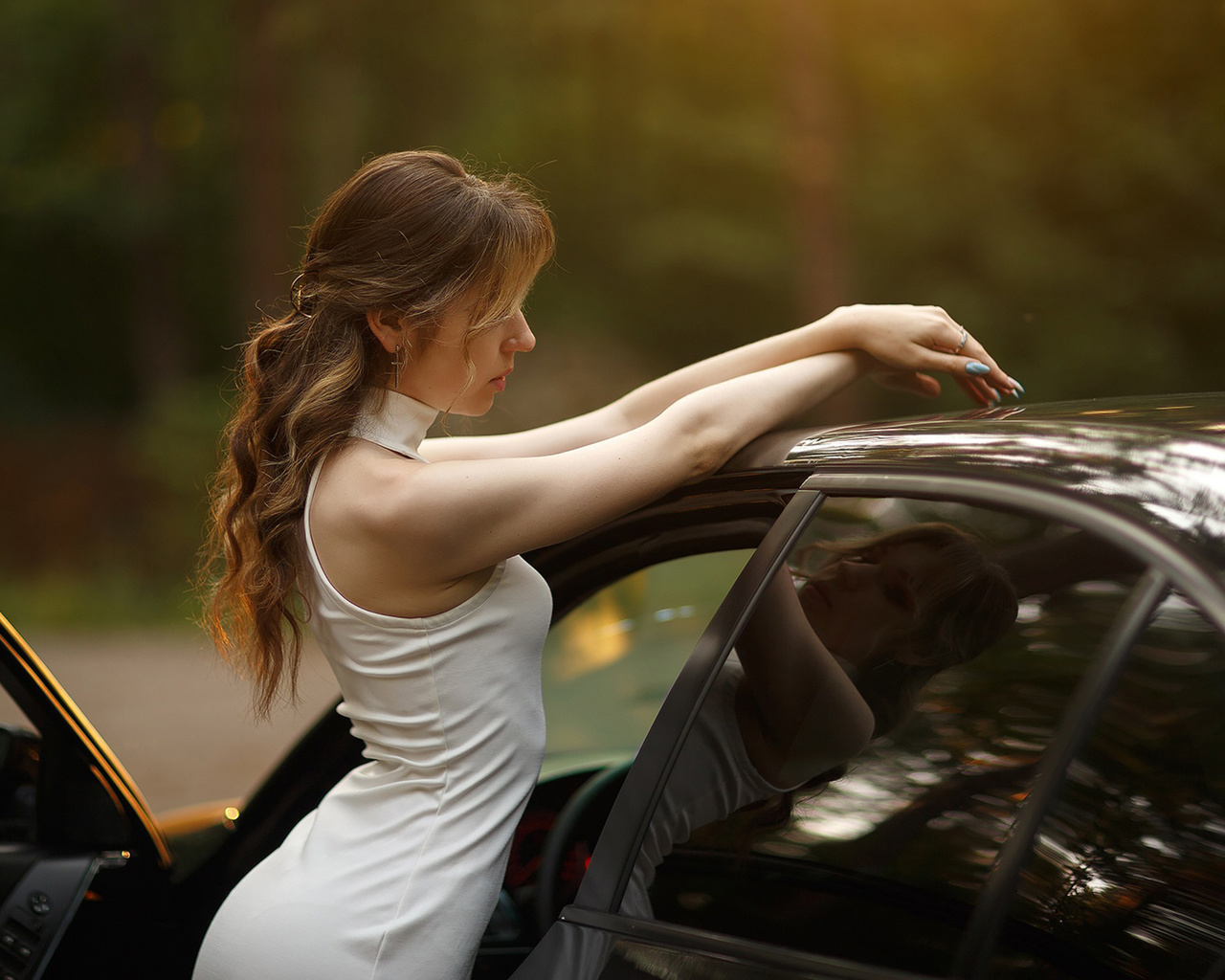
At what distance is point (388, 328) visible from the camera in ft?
5.78

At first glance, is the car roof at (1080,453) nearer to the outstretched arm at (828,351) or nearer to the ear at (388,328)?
the outstretched arm at (828,351)

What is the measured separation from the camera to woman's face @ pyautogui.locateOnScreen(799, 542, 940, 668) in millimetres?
1386

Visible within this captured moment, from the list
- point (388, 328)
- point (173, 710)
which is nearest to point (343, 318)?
point (388, 328)

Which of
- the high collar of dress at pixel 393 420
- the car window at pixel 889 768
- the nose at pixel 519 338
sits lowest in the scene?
the car window at pixel 889 768

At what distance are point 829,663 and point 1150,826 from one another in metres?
0.42

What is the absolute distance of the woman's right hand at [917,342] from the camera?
188cm

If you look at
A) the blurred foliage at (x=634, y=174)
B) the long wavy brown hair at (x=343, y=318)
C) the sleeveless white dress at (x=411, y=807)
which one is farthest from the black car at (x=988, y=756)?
the blurred foliage at (x=634, y=174)

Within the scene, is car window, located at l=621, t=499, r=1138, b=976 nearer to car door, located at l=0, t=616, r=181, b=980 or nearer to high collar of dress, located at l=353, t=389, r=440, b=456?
high collar of dress, located at l=353, t=389, r=440, b=456

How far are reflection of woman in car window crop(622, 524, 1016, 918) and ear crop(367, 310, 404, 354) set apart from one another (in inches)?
27.0

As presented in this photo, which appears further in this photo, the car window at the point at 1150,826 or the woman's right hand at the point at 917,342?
the woman's right hand at the point at 917,342

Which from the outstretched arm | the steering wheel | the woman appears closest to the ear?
the woman

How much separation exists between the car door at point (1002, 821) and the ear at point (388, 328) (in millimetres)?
692

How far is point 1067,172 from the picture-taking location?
14703mm

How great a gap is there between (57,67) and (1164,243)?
15182 mm
